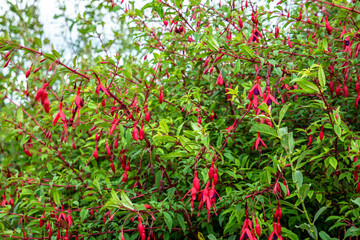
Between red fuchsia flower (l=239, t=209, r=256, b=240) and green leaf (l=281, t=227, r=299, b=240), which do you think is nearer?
red fuchsia flower (l=239, t=209, r=256, b=240)

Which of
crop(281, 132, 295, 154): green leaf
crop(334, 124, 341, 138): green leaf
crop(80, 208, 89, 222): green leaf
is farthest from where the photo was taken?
crop(80, 208, 89, 222): green leaf

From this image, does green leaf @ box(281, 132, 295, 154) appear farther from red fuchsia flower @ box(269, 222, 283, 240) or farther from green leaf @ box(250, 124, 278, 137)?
red fuchsia flower @ box(269, 222, 283, 240)

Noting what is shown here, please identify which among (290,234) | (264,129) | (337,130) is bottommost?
(290,234)

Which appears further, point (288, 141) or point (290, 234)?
point (290, 234)

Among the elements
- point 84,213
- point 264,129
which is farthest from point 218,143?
point 84,213

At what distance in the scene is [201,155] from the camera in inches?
49.1

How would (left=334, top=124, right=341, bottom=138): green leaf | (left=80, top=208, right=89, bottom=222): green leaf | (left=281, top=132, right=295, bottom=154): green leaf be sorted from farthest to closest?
(left=80, top=208, right=89, bottom=222): green leaf, (left=334, top=124, right=341, bottom=138): green leaf, (left=281, top=132, right=295, bottom=154): green leaf

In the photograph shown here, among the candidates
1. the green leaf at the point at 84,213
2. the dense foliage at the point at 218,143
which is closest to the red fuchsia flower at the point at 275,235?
the dense foliage at the point at 218,143

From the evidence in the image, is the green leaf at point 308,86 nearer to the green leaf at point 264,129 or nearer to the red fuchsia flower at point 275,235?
the green leaf at point 264,129

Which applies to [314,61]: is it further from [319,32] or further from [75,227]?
[75,227]

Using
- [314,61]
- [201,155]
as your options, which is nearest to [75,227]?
[201,155]

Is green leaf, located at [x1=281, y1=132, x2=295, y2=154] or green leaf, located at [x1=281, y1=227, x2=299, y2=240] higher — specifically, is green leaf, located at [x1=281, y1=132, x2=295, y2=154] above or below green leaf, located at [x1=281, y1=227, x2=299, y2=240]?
above

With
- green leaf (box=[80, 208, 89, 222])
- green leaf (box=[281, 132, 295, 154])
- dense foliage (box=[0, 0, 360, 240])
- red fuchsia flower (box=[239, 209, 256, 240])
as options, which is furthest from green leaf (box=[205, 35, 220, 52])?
green leaf (box=[80, 208, 89, 222])

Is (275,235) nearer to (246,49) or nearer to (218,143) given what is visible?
(218,143)
